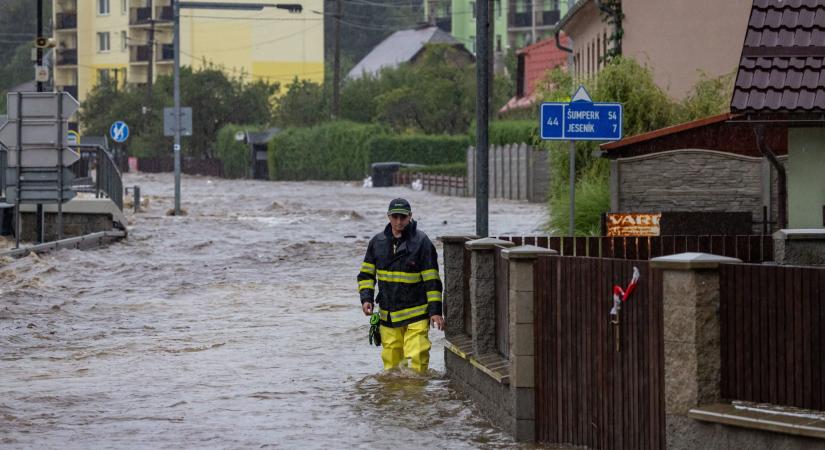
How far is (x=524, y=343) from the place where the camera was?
10.1 meters

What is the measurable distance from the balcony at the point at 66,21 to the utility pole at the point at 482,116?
103 meters

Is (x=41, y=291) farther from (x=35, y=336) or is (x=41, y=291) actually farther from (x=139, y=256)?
(x=139, y=256)

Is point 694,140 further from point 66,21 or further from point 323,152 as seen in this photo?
point 66,21

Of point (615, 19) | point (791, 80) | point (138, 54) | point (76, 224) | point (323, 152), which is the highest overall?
point (138, 54)

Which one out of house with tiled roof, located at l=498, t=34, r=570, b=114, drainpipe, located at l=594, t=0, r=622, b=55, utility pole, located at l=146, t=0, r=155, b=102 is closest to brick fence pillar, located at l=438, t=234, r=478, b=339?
drainpipe, located at l=594, t=0, r=622, b=55

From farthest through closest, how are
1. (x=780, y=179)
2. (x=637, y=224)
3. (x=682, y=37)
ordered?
1. (x=682, y=37)
2. (x=637, y=224)
3. (x=780, y=179)

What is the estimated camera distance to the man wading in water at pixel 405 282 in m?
12.6

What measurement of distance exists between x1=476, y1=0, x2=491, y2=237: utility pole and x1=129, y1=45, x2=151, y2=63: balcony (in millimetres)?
98713

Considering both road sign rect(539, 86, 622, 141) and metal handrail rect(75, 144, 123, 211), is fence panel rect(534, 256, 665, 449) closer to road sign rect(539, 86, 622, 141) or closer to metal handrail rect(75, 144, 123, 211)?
road sign rect(539, 86, 622, 141)

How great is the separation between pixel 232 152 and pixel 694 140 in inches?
2981

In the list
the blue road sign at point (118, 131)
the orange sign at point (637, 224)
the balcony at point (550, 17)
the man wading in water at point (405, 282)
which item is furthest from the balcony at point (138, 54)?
the man wading in water at point (405, 282)

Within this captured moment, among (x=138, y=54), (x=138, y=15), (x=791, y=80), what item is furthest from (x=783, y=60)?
(x=138, y=54)

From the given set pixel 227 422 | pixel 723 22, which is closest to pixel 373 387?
pixel 227 422

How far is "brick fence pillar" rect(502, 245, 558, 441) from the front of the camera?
10086 mm
